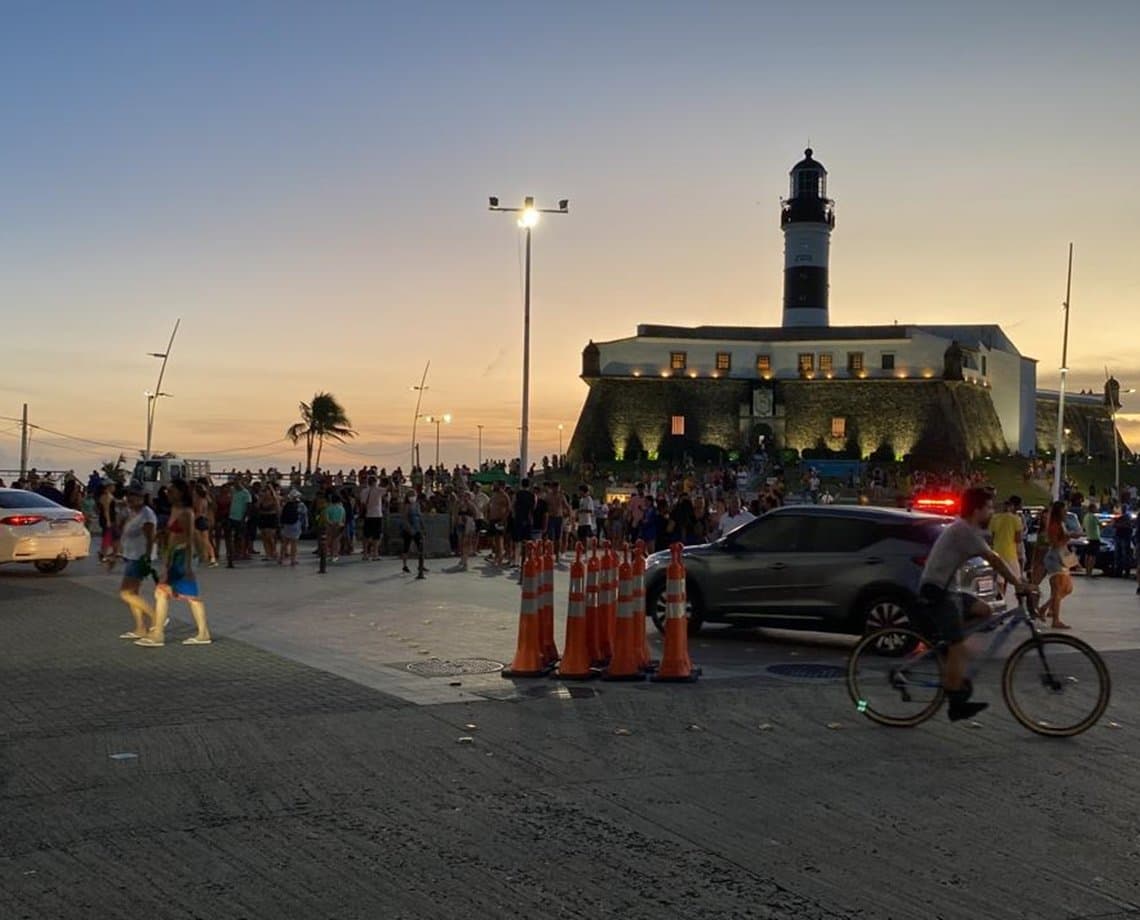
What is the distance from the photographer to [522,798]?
7.10 metres

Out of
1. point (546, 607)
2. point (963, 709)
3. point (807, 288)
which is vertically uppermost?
point (807, 288)

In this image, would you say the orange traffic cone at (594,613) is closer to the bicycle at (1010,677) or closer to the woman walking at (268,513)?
the bicycle at (1010,677)

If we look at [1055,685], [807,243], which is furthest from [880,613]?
[807,243]

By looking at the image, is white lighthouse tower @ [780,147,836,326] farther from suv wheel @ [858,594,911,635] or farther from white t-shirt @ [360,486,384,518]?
suv wheel @ [858,594,911,635]

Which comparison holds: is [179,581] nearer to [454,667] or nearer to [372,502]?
[454,667]

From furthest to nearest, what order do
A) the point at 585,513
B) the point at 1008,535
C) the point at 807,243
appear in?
1. the point at 807,243
2. the point at 585,513
3. the point at 1008,535

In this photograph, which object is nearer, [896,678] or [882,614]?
[896,678]

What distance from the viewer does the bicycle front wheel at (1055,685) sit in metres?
8.93

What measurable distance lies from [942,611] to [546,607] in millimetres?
3784

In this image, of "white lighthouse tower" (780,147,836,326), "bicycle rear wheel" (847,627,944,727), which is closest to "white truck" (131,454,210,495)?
"bicycle rear wheel" (847,627,944,727)

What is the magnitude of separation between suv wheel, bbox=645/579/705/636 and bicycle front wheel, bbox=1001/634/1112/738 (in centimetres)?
632

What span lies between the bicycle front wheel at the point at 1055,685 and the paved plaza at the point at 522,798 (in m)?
0.16

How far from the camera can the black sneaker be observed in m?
9.00

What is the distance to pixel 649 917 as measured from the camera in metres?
5.20
